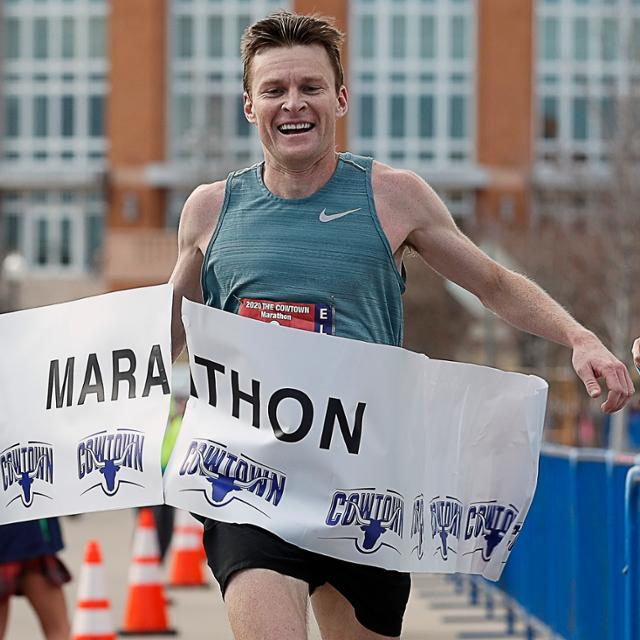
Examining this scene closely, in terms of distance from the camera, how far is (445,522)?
4.78m

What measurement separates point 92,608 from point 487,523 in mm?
4662

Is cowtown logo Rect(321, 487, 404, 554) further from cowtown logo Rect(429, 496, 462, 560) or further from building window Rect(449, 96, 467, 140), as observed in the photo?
building window Rect(449, 96, 467, 140)

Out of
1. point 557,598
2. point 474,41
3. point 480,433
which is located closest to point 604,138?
point 557,598

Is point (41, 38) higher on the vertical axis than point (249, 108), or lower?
higher

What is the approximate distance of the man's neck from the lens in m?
4.64

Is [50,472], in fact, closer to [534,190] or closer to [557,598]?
[557,598]

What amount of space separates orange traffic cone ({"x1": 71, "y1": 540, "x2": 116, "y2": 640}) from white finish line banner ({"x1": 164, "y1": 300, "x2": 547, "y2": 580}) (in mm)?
4623

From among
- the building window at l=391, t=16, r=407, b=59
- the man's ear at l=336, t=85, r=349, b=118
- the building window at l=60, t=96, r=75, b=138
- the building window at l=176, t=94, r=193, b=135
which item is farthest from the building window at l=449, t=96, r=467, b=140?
the man's ear at l=336, t=85, r=349, b=118

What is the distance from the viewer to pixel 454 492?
4801 mm

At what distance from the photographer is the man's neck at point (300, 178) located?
464 cm

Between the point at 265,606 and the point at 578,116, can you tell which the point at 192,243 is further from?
the point at 578,116

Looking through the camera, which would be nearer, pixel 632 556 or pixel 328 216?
pixel 328 216

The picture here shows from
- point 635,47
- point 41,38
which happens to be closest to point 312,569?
point 635,47

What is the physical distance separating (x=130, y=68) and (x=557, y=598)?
5860 cm
